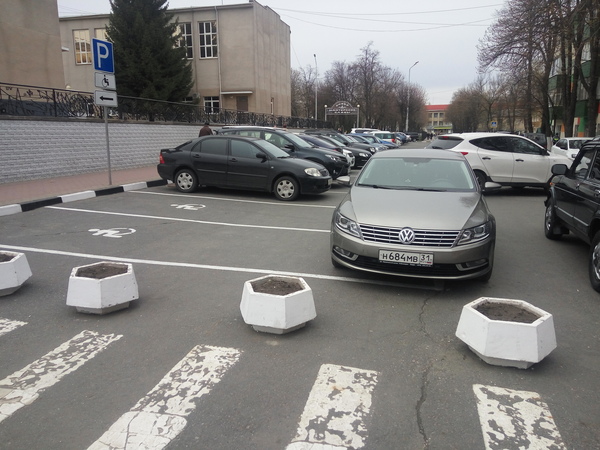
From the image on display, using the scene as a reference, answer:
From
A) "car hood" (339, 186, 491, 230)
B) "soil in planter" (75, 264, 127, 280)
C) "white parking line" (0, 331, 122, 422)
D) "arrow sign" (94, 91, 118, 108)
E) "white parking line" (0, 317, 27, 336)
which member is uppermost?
"arrow sign" (94, 91, 118, 108)

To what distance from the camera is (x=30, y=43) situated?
18.2 meters

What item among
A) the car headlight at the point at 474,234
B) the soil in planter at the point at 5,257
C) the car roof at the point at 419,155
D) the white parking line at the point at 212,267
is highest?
the car roof at the point at 419,155

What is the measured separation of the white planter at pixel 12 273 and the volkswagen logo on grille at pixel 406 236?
13.6ft

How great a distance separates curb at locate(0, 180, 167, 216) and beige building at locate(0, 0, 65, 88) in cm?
904

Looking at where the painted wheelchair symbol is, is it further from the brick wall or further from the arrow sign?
the brick wall

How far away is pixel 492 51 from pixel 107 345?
27.1 meters

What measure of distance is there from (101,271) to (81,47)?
42.8 meters

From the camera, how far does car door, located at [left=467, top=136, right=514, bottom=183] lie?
12.7 metres

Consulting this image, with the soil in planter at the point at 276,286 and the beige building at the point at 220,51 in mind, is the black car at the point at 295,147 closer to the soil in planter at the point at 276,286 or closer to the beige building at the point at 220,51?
the soil in planter at the point at 276,286

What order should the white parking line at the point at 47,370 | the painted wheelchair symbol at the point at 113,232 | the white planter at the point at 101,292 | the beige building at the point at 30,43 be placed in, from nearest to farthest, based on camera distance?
the white parking line at the point at 47,370, the white planter at the point at 101,292, the painted wheelchair symbol at the point at 113,232, the beige building at the point at 30,43

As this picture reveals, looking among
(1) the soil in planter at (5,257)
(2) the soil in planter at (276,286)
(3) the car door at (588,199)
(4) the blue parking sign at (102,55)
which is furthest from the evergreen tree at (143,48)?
(2) the soil in planter at (276,286)

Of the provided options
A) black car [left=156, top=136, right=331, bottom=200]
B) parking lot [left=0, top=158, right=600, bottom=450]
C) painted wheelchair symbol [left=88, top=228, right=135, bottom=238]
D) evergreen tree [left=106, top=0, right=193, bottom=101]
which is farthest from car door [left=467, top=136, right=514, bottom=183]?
evergreen tree [left=106, top=0, right=193, bottom=101]

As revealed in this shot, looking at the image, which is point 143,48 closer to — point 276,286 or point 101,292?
point 101,292

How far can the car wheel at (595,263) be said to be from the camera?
5051 millimetres
